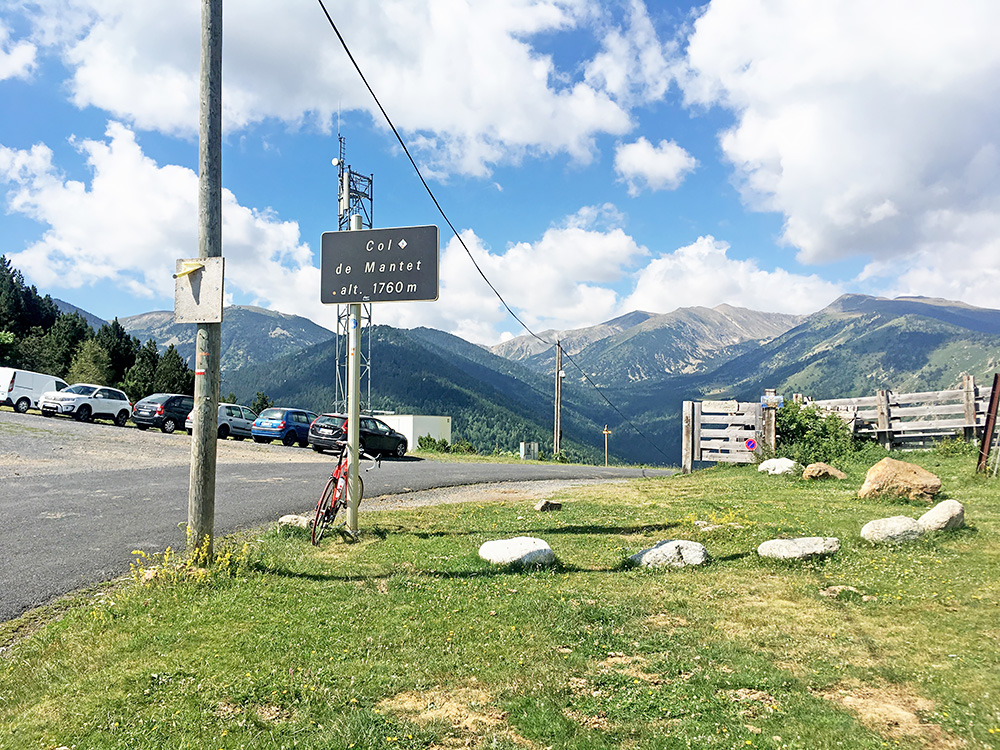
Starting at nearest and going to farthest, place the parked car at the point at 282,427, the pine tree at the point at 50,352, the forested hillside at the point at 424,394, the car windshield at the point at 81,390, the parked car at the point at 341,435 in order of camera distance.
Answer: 1. the parked car at the point at 341,435
2. the car windshield at the point at 81,390
3. the parked car at the point at 282,427
4. the pine tree at the point at 50,352
5. the forested hillside at the point at 424,394

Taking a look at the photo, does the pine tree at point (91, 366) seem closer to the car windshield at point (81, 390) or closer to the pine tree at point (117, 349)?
the pine tree at point (117, 349)

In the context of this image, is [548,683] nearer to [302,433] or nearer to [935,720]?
[935,720]

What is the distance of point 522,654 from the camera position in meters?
4.64

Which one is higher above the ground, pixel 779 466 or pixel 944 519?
pixel 779 466

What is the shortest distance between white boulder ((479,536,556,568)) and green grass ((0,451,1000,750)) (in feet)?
0.61

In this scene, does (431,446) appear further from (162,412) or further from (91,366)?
(91,366)

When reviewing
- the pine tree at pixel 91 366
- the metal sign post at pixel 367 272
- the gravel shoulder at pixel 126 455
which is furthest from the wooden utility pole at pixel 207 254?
the pine tree at pixel 91 366

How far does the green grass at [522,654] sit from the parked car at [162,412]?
24.9 metres

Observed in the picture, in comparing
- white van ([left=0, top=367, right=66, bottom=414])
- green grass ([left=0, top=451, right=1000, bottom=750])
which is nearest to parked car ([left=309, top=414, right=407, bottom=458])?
white van ([left=0, top=367, right=66, bottom=414])

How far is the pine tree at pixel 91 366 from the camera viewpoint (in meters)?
51.0

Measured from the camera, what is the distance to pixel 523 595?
6.08m

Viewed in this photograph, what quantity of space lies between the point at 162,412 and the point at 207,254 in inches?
1011

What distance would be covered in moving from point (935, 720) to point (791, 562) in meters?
3.49

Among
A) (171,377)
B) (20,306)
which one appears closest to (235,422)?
(171,377)
